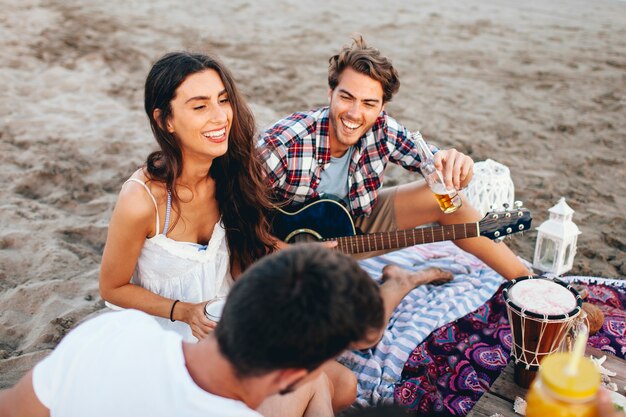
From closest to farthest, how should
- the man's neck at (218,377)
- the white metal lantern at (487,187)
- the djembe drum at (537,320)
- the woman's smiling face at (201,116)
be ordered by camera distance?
the man's neck at (218,377)
the djembe drum at (537,320)
the woman's smiling face at (201,116)
the white metal lantern at (487,187)

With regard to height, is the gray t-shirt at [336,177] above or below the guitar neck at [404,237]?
above

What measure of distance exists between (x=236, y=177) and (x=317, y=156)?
0.61 m

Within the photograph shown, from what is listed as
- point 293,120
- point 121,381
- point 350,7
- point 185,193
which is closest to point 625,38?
point 350,7

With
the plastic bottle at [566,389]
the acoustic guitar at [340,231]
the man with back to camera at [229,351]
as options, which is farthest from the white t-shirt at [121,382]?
the acoustic guitar at [340,231]

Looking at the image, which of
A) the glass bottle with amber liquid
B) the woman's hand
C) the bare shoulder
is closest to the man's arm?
the woman's hand

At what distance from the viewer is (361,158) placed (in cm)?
312

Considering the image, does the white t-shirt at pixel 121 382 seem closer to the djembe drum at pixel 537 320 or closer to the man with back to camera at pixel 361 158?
the djembe drum at pixel 537 320

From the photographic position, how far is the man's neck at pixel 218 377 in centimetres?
122

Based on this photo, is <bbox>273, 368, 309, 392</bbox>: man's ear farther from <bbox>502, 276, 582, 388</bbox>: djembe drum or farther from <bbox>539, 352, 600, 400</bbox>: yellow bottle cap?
<bbox>502, 276, 582, 388</bbox>: djembe drum

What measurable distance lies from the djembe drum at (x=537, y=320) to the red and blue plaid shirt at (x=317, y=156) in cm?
119

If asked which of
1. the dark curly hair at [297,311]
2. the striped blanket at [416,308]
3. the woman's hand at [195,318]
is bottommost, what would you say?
the striped blanket at [416,308]

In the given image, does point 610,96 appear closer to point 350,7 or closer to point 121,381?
point 350,7

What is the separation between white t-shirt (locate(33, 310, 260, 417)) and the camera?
1225 millimetres

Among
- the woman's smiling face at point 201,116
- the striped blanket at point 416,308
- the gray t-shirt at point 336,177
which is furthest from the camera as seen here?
the gray t-shirt at point 336,177
